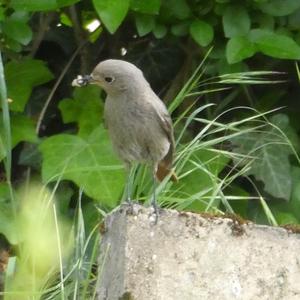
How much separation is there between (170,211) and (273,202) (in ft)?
5.12

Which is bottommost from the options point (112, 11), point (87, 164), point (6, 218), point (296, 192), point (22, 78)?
point (296, 192)

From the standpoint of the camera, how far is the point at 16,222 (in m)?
4.55

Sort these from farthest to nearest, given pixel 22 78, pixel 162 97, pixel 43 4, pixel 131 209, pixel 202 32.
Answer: pixel 162 97
pixel 22 78
pixel 202 32
pixel 43 4
pixel 131 209

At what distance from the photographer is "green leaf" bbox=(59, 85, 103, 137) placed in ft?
16.5

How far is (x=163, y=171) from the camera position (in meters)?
4.28

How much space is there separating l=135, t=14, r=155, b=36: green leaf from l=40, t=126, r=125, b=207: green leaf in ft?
1.35

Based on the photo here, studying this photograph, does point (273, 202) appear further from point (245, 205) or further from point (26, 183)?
point (26, 183)

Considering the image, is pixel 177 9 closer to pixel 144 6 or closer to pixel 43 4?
pixel 144 6

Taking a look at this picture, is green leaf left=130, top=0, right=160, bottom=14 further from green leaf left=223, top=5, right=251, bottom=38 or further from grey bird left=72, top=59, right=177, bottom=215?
grey bird left=72, top=59, right=177, bottom=215

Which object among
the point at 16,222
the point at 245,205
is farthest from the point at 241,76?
the point at 16,222

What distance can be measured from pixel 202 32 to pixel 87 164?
67cm

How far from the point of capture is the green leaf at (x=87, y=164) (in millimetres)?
4637

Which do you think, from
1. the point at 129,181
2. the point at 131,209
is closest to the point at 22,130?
the point at 129,181

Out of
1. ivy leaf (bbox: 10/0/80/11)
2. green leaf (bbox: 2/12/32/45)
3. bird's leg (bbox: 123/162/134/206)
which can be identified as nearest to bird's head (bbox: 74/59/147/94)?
bird's leg (bbox: 123/162/134/206)
